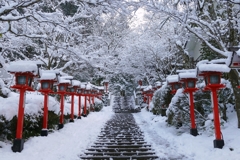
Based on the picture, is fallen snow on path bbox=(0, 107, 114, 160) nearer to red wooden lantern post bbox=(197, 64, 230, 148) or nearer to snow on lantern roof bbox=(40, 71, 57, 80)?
snow on lantern roof bbox=(40, 71, 57, 80)

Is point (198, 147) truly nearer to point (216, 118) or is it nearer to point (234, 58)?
point (216, 118)

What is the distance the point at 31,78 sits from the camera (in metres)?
6.21

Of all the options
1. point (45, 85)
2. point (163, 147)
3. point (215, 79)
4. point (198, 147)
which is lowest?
point (163, 147)

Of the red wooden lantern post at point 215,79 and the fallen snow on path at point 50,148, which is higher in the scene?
the red wooden lantern post at point 215,79

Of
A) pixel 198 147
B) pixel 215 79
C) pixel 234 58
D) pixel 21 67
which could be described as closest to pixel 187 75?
pixel 215 79

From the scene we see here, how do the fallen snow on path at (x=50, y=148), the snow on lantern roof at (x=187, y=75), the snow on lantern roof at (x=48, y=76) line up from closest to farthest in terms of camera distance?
the fallen snow on path at (x=50, y=148) → the snow on lantern roof at (x=187, y=75) → the snow on lantern roof at (x=48, y=76)

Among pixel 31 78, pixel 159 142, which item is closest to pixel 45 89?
pixel 31 78

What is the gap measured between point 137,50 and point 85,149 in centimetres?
1580

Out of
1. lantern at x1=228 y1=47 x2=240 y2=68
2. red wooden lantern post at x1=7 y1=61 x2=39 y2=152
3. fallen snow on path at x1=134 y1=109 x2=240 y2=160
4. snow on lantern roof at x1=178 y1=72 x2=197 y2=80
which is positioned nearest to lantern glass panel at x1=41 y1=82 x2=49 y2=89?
red wooden lantern post at x1=7 y1=61 x2=39 y2=152

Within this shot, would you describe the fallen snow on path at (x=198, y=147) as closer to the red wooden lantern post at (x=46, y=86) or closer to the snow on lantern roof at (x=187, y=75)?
the snow on lantern roof at (x=187, y=75)

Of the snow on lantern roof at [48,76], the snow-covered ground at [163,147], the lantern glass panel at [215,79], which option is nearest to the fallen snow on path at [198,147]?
the snow-covered ground at [163,147]

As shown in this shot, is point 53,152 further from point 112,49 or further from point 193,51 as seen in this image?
point 112,49

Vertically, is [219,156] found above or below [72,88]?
below

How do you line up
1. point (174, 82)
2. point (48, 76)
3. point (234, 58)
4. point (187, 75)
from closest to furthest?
point (234, 58), point (187, 75), point (48, 76), point (174, 82)
